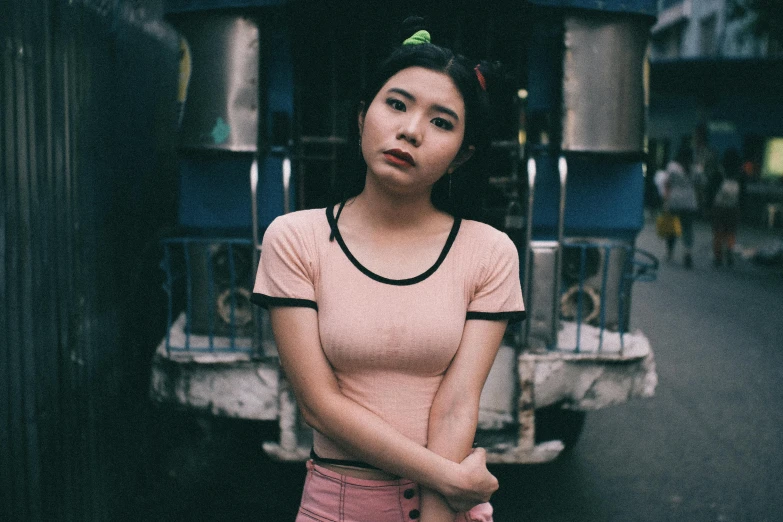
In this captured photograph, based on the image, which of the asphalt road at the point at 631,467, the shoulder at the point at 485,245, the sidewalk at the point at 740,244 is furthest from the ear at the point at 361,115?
the sidewalk at the point at 740,244

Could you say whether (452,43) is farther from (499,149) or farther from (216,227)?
(216,227)

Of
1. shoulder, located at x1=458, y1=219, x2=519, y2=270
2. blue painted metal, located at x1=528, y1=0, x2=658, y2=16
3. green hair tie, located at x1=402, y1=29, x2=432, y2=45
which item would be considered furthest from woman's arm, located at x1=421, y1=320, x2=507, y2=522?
blue painted metal, located at x1=528, y1=0, x2=658, y2=16

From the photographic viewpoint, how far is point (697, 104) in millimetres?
21859

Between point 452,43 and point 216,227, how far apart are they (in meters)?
1.45

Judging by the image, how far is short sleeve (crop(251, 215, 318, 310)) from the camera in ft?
4.87

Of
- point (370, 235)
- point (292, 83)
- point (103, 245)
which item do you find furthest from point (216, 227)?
point (370, 235)

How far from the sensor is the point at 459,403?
1506mm

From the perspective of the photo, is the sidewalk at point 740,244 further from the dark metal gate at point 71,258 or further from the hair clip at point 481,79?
the hair clip at point 481,79

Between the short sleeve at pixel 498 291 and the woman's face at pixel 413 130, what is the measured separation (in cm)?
22

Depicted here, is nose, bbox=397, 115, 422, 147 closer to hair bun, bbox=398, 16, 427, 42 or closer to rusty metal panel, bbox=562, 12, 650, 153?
hair bun, bbox=398, 16, 427, 42

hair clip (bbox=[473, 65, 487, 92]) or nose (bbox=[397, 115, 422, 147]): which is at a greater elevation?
hair clip (bbox=[473, 65, 487, 92])

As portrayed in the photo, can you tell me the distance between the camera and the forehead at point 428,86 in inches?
60.2

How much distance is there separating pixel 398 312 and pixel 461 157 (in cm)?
41

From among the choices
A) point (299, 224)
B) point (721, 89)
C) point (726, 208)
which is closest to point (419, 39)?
point (299, 224)
